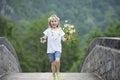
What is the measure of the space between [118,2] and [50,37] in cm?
17925

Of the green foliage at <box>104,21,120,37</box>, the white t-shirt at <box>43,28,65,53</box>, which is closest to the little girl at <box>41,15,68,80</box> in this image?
the white t-shirt at <box>43,28,65,53</box>

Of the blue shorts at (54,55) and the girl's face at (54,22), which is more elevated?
the girl's face at (54,22)

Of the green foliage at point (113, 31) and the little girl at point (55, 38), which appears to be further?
the green foliage at point (113, 31)

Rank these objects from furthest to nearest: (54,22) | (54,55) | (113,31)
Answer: (113,31)
(54,55)
(54,22)

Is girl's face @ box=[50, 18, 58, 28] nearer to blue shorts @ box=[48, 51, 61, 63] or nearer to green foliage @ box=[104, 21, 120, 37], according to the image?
blue shorts @ box=[48, 51, 61, 63]

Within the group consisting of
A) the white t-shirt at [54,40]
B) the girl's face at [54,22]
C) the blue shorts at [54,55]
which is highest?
→ the girl's face at [54,22]

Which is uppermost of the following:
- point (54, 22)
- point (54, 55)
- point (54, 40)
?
point (54, 22)

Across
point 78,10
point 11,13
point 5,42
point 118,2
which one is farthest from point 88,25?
point 5,42

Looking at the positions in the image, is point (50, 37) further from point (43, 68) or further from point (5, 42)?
point (43, 68)

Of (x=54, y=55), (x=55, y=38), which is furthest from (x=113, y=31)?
(x=55, y=38)

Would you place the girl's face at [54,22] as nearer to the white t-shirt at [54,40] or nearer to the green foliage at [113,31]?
the white t-shirt at [54,40]

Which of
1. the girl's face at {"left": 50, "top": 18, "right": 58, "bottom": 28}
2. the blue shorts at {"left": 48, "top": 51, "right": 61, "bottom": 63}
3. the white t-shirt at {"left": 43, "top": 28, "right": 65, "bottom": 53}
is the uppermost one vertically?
the girl's face at {"left": 50, "top": 18, "right": 58, "bottom": 28}

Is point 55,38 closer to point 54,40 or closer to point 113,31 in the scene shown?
point 54,40

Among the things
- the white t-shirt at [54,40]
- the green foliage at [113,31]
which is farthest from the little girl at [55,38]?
the green foliage at [113,31]
